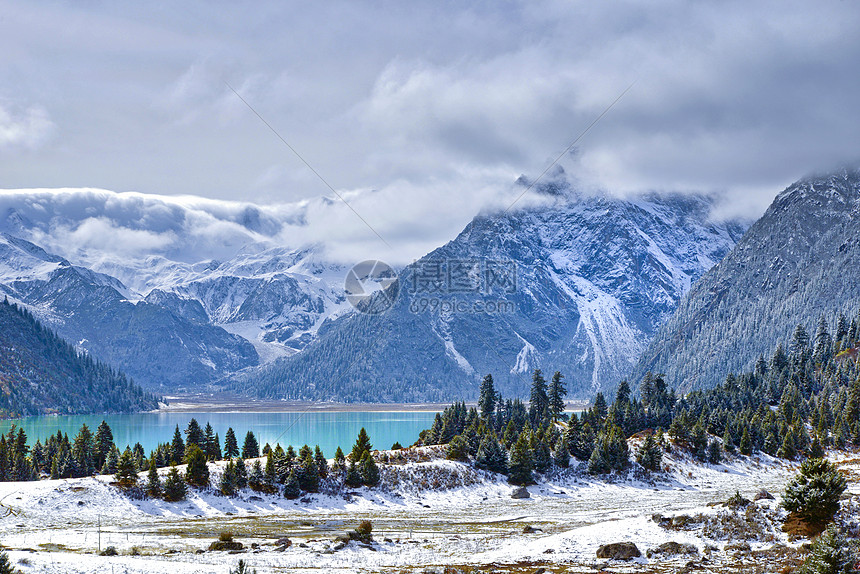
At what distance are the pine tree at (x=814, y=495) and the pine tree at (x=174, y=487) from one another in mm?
64235

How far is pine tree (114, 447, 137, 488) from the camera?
87.9m

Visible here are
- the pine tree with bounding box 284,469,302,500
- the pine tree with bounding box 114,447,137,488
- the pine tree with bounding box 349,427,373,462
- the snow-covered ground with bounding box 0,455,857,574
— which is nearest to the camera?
the snow-covered ground with bounding box 0,455,857,574

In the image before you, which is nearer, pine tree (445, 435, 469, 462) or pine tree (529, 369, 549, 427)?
pine tree (445, 435, 469, 462)

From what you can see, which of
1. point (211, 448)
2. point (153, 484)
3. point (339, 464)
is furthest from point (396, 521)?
point (211, 448)

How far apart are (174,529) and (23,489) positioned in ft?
82.1

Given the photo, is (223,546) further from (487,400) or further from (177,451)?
(487,400)

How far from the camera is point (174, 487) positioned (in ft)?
285

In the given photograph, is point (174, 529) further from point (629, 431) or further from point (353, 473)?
point (629, 431)

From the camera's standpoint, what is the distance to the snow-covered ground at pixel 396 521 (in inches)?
2073

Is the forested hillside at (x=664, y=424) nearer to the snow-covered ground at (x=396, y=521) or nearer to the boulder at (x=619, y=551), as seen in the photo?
the snow-covered ground at (x=396, y=521)

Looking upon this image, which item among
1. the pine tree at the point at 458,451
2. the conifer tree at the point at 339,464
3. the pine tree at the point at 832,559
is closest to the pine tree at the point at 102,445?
the conifer tree at the point at 339,464

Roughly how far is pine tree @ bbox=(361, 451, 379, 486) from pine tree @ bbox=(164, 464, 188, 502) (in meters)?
22.4

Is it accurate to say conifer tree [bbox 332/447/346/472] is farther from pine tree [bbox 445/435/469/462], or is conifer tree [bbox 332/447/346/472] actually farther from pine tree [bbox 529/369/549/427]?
pine tree [bbox 529/369/549/427]

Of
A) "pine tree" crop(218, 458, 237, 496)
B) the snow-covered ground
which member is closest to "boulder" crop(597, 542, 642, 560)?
the snow-covered ground
